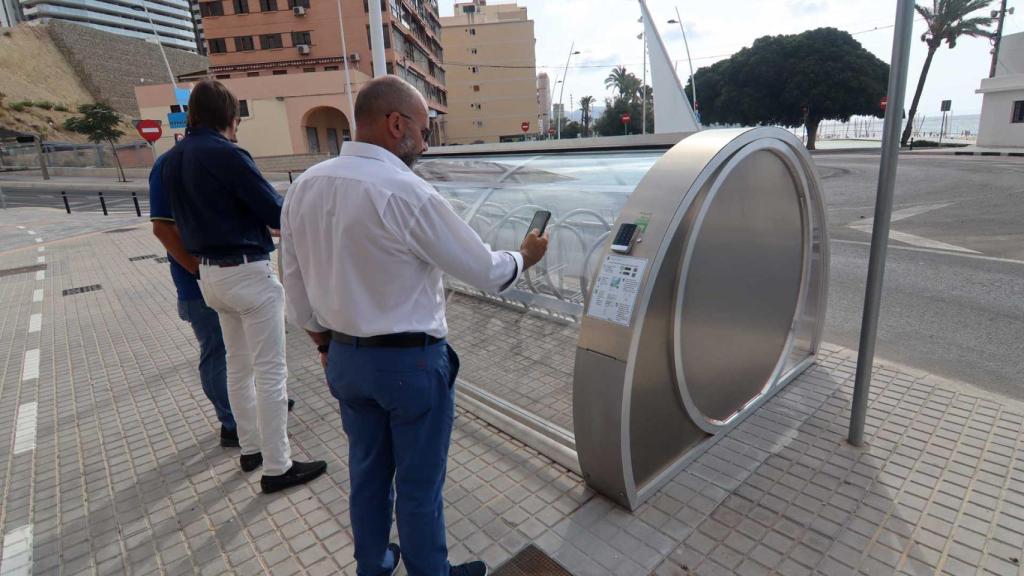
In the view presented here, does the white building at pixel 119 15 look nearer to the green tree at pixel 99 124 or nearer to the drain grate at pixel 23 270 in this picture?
the green tree at pixel 99 124

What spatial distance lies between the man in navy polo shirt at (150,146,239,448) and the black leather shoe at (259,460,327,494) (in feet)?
2.14

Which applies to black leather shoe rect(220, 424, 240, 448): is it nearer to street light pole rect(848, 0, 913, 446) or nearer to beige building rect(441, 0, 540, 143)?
street light pole rect(848, 0, 913, 446)

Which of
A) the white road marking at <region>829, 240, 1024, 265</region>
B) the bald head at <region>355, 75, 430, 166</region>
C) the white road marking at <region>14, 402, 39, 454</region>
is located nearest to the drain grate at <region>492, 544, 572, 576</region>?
the bald head at <region>355, 75, 430, 166</region>

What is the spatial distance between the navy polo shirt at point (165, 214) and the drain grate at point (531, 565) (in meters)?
2.24

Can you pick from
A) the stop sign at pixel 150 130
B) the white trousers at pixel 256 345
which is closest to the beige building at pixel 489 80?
the stop sign at pixel 150 130

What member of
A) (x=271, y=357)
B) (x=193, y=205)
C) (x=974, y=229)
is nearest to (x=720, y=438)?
(x=271, y=357)

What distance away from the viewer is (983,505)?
253 centimetres

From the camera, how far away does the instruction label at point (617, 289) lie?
2.28m

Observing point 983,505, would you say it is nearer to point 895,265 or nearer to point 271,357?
point 271,357

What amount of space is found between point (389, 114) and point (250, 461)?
7.69 ft

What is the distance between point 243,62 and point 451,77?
35.4m

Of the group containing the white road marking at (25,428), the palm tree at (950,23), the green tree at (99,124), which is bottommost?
the white road marking at (25,428)

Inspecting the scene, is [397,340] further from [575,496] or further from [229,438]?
[229,438]

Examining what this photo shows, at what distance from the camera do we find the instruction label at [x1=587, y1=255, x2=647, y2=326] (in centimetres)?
228
